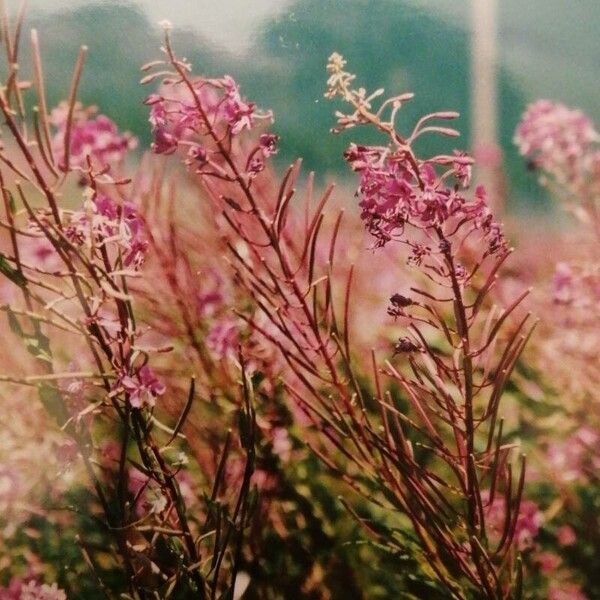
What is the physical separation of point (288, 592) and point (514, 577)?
347 millimetres

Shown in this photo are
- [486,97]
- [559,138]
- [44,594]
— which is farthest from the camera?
[486,97]

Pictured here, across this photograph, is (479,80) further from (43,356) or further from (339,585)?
(43,356)

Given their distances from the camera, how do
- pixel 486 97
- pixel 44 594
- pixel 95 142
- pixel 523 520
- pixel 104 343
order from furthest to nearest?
pixel 486 97 → pixel 523 520 → pixel 95 142 → pixel 44 594 → pixel 104 343

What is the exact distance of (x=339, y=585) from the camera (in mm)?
853

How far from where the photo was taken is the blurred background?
31.9 inches

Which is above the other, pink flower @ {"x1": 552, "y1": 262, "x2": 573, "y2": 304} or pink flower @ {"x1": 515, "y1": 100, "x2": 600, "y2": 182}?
pink flower @ {"x1": 515, "y1": 100, "x2": 600, "y2": 182}

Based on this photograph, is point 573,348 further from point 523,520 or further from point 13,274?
point 13,274

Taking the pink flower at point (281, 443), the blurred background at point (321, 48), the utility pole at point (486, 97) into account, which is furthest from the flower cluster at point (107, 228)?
the utility pole at point (486, 97)

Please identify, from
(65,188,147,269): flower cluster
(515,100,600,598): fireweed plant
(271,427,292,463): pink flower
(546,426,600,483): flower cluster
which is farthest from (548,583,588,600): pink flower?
(65,188,147,269): flower cluster

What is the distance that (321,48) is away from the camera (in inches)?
37.9

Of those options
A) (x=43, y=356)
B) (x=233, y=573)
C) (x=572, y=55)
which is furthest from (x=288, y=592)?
(x=572, y=55)

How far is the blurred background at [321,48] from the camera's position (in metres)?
0.81

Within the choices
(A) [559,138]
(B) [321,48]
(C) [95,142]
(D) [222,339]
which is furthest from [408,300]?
(A) [559,138]

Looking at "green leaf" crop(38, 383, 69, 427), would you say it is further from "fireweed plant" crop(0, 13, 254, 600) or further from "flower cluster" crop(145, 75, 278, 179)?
"flower cluster" crop(145, 75, 278, 179)
